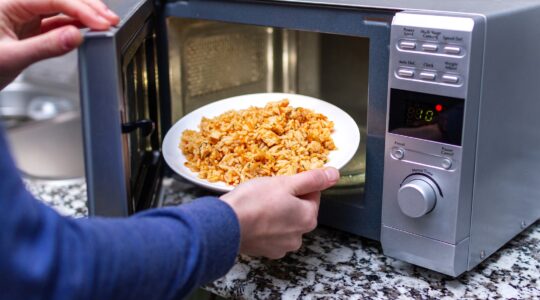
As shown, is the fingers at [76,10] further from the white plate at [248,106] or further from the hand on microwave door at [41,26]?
the white plate at [248,106]

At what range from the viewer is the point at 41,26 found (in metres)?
0.87

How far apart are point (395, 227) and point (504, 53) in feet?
0.88

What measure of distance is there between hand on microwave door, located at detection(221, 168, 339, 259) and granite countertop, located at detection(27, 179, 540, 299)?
0.11m

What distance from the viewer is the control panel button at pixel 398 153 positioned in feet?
2.70

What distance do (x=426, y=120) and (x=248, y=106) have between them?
39 centimetres

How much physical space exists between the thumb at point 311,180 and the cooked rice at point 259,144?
5 cm

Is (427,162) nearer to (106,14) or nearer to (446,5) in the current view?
(446,5)

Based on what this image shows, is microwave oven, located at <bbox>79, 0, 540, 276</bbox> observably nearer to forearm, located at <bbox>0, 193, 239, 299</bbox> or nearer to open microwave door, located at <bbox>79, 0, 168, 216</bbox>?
open microwave door, located at <bbox>79, 0, 168, 216</bbox>

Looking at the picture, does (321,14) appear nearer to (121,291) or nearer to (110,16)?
(110,16)

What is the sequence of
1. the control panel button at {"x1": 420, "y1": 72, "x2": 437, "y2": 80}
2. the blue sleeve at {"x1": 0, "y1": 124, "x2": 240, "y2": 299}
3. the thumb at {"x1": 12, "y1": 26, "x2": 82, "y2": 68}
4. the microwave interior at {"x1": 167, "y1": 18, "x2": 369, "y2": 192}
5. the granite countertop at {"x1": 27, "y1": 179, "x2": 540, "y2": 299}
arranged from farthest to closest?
the microwave interior at {"x1": 167, "y1": 18, "x2": 369, "y2": 192} → the granite countertop at {"x1": 27, "y1": 179, "x2": 540, "y2": 299} → the control panel button at {"x1": 420, "y1": 72, "x2": 437, "y2": 80} → the thumb at {"x1": 12, "y1": 26, "x2": 82, "y2": 68} → the blue sleeve at {"x1": 0, "y1": 124, "x2": 240, "y2": 299}

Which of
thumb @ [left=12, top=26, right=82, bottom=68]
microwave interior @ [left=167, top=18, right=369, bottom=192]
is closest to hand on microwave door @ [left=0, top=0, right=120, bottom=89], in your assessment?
thumb @ [left=12, top=26, right=82, bottom=68]

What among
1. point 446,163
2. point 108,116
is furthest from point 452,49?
point 108,116

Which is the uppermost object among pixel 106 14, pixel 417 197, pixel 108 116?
pixel 106 14

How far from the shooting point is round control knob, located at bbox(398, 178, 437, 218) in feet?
2.60
